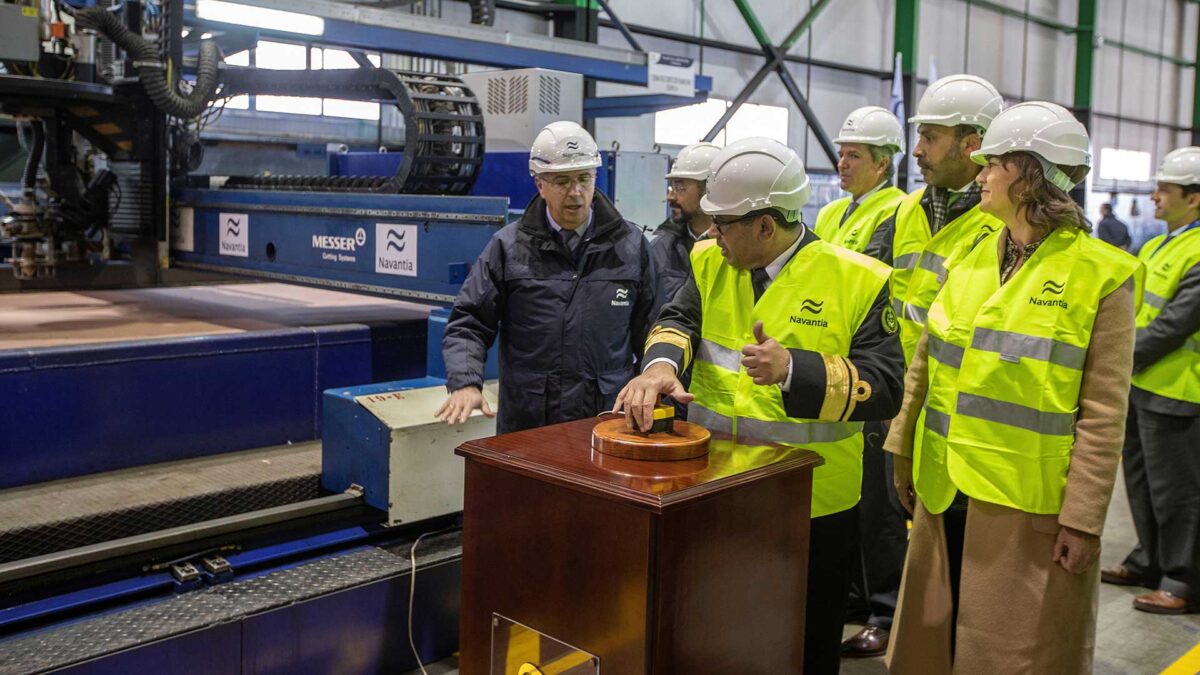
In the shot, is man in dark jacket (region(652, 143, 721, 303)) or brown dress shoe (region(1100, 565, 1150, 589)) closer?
man in dark jacket (region(652, 143, 721, 303))

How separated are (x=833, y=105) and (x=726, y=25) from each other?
274 cm

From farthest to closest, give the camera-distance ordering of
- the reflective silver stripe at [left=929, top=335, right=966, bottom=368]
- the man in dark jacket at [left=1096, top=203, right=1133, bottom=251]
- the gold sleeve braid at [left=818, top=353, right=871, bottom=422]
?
the man in dark jacket at [left=1096, top=203, right=1133, bottom=251] < the reflective silver stripe at [left=929, top=335, right=966, bottom=368] < the gold sleeve braid at [left=818, top=353, right=871, bottom=422]

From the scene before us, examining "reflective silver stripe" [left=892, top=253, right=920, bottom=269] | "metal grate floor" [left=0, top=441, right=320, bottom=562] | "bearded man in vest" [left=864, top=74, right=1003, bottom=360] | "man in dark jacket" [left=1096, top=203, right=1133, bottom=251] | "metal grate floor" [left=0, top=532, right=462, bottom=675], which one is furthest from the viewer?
"man in dark jacket" [left=1096, top=203, right=1133, bottom=251]

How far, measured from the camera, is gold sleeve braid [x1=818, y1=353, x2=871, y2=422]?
2.44m

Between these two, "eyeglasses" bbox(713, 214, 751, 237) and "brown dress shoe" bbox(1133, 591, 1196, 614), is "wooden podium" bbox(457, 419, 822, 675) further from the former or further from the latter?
"brown dress shoe" bbox(1133, 591, 1196, 614)

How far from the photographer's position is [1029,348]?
8.71 ft

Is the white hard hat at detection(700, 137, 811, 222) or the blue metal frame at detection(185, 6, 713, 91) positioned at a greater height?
the blue metal frame at detection(185, 6, 713, 91)

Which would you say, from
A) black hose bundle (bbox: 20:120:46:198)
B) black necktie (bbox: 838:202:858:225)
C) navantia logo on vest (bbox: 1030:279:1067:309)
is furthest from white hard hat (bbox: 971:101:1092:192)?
black hose bundle (bbox: 20:120:46:198)

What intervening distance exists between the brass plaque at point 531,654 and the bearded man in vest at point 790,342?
2.05 feet

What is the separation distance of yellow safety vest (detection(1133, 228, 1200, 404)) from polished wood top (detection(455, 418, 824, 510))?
3.26 m

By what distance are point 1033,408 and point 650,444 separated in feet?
3.75

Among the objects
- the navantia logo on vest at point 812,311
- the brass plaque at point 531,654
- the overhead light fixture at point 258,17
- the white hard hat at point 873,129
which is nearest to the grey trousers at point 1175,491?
the white hard hat at point 873,129

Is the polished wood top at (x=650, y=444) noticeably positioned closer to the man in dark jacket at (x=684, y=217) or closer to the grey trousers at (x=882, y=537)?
the grey trousers at (x=882, y=537)

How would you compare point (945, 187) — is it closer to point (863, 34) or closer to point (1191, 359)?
point (1191, 359)
